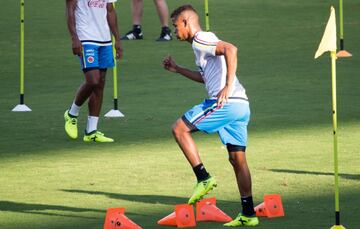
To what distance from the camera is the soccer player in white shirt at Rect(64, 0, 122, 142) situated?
15797 mm

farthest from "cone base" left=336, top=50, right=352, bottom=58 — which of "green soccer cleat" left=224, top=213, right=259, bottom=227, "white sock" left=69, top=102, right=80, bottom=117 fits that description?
"green soccer cleat" left=224, top=213, right=259, bottom=227

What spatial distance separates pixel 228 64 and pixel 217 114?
0.53 metres

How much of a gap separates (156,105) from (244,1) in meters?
13.1

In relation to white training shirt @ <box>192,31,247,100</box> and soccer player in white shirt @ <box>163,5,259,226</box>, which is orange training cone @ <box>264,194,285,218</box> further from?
white training shirt @ <box>192,31,247,100</box>

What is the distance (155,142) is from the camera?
15750 mm

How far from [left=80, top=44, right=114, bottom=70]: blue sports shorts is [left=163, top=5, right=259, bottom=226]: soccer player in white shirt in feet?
14.6

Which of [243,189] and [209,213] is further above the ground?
[243,189]

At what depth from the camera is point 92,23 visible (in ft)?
52.3

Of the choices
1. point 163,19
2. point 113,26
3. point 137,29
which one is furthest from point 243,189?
point 137,29

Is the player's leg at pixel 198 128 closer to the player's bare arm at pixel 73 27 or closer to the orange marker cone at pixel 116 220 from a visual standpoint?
the orange marker cone at pixel 116 220

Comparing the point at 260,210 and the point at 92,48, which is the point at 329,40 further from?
the point at 92,48

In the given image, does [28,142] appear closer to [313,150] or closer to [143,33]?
[313,150]

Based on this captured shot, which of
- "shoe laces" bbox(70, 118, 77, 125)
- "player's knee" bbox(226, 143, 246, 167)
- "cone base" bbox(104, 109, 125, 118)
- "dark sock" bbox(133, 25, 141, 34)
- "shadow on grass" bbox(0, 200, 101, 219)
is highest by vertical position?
"player's knee" bbox(226, 143, 246, 167)

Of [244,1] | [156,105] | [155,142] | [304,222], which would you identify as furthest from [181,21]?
[244,1]
